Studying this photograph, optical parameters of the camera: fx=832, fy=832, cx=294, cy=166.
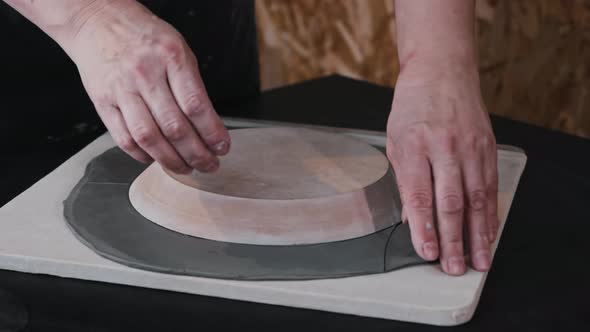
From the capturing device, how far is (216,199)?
0.87 m

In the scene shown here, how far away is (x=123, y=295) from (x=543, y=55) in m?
1.17

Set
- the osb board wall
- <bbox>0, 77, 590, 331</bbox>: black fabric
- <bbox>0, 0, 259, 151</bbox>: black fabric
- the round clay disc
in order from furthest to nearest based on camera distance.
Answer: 1. the osb board wall
2. <bbox>0, 0, 259, 151</bbox>: black fabric
3. the round clay disc
4. <bbox>0, 77, 590, 331</bbox>: black fabric

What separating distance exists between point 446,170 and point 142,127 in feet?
0.98

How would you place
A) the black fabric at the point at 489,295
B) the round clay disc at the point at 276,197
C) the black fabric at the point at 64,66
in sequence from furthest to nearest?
the black fabric at the point at 64,66, the round clay disc at the point at 276,197, the black fabric at the point at 489,295

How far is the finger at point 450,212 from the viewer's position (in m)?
0.81

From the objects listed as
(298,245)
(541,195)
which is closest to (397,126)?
(298,245)

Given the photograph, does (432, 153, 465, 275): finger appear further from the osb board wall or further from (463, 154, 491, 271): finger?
the osb board wall

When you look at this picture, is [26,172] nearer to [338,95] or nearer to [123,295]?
[123,295]

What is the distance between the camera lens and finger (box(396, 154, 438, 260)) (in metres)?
0.81

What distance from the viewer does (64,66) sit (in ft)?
3.79

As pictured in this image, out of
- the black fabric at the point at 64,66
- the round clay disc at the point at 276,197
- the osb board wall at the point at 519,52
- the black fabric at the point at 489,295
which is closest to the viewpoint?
the black fabric at the point at 489,295

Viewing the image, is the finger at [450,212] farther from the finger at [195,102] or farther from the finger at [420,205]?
the finger at [195,102]

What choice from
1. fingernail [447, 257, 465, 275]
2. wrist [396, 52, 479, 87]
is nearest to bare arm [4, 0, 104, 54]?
wrist [396, 52, 479, 87]

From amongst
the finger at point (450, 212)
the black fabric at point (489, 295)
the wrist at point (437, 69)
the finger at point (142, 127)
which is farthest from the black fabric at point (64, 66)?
the finger at point (450, 212)
